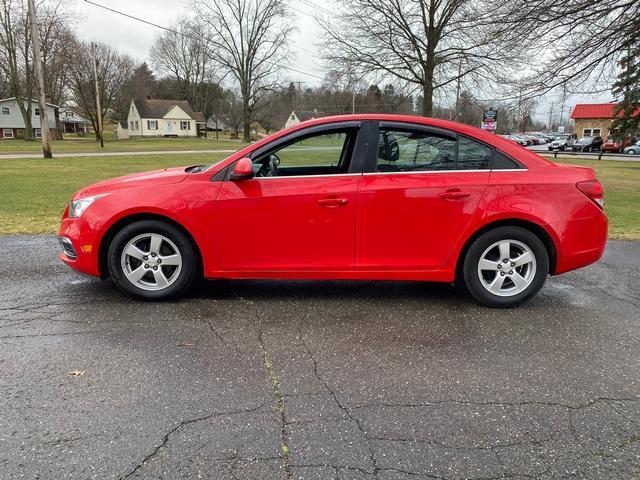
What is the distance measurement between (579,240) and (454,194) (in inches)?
47.4

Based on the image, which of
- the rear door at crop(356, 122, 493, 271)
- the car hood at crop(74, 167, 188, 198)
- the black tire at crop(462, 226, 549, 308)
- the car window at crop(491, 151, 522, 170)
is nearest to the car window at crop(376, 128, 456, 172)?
the rear door at crop(356, 122, 493, 271)

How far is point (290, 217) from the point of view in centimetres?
399

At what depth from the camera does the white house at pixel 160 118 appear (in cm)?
7644

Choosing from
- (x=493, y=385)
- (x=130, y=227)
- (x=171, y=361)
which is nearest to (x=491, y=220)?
(x=493, y=385)

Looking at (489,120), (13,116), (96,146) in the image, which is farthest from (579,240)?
(13,116)

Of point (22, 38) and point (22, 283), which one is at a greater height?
point (22, 38)

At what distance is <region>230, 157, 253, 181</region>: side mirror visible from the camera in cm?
387

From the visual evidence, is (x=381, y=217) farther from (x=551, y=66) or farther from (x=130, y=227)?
(x=551, y=66)

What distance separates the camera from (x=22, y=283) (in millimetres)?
4637

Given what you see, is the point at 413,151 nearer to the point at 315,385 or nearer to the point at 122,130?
the point at 315,385

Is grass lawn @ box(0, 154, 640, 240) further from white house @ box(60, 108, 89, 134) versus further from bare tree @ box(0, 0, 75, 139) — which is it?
white house @ box(60, 108, 89, 134)

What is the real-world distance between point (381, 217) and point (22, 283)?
3642mm

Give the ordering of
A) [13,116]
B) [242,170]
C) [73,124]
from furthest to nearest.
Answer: [73,124] → [13,116] → [242,170]

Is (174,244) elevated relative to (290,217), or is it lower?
lower
